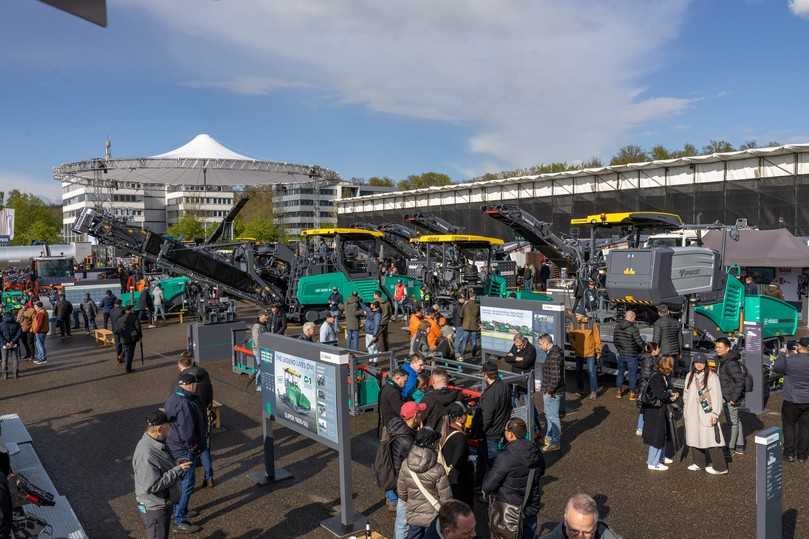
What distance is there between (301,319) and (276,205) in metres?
91.7

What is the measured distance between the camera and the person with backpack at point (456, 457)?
17.6 feet

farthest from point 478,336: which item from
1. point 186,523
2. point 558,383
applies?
point 186,523

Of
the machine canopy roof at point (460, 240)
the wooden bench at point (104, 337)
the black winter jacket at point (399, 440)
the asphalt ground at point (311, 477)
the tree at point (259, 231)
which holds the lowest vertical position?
the asphalt ground at point (311, 477)

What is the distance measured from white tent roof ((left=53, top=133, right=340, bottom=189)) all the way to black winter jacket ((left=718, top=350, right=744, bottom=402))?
48556 mm

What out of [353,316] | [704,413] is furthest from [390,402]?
[353,316]

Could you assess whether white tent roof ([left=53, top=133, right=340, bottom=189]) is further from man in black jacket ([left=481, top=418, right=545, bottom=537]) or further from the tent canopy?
man in black jacket ([left=481, top=418, right=545, bottom=537])

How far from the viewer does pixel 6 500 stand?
422cm

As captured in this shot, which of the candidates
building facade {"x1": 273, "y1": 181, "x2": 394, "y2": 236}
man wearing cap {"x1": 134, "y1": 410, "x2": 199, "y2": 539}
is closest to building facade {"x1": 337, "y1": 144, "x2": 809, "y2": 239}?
man wearing cap {"x1": 134, "y1": 410, "x2": 199, "y2": 539}

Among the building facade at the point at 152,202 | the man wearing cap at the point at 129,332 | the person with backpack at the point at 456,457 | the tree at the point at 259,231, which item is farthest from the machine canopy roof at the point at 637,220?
the building facade at the point at 152,202

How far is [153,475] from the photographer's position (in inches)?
200

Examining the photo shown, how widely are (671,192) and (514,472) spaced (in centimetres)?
3402

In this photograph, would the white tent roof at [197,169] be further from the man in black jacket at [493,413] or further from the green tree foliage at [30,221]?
the man in black jacket at [493,413]

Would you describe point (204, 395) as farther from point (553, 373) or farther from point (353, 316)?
point (353, 316)

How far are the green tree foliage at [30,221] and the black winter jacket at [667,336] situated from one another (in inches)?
3157
